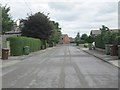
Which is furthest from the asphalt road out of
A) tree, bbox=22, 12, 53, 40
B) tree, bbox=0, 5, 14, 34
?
tree, bbox=22, 12, 53, 40

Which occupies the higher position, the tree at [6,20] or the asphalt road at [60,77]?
the tree at [6,20]

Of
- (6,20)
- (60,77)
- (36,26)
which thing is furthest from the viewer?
(36,26)

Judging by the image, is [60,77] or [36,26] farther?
[36,26]

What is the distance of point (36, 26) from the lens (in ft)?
227

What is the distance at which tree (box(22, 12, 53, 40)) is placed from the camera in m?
69.1

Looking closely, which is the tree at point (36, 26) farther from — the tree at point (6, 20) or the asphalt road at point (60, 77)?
the asphalt road at point (60, 77)

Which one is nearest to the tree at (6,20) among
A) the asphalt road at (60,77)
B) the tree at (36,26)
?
the tree at (36,26)

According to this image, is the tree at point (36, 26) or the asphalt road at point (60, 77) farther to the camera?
the tree at point (36, 26)

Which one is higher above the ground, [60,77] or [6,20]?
[6,20]

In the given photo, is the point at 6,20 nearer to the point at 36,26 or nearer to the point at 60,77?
the point at 36,26

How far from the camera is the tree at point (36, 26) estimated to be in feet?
227

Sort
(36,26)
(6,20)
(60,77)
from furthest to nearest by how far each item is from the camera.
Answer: (36,26), (6,20), (60,77)

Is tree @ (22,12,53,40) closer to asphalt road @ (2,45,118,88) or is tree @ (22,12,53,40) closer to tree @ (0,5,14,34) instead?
tree @ (0,5,14,34)

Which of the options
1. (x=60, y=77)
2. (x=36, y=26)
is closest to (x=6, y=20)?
(x=36, y=26)
